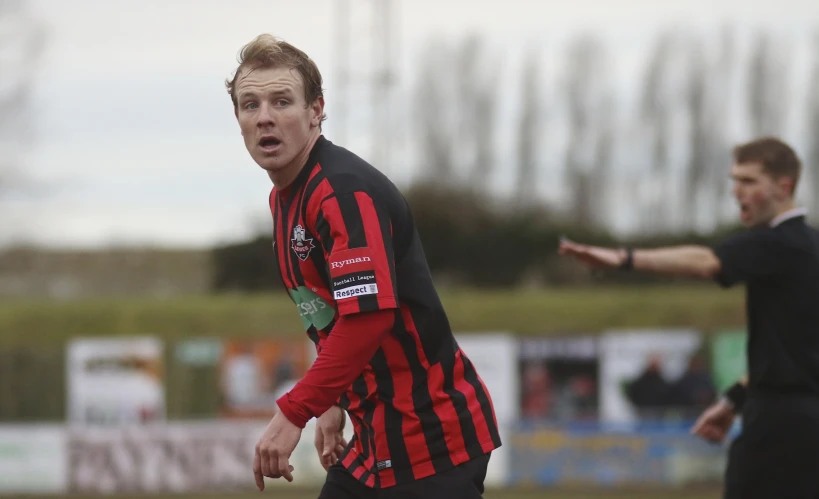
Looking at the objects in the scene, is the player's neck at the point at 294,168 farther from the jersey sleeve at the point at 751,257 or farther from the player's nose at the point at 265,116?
the jersey sleeve at the point at 751,257

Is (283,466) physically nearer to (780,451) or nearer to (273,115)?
(273,115)

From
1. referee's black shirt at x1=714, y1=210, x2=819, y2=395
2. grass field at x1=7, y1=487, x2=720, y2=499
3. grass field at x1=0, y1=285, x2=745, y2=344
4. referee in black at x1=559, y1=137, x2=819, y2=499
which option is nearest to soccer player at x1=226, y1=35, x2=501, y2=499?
referee in black at x1=559, y1=137, x2=819, y2=499

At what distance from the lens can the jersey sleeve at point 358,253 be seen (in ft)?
11.8

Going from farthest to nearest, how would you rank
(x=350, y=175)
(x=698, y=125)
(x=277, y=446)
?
(x=698, y=125) → (x=350, y=175) → (x=277, y=446)

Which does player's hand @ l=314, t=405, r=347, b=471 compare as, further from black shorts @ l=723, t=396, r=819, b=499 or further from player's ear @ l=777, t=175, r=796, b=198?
player's ear @ l=777, t=175, r=796, b=198

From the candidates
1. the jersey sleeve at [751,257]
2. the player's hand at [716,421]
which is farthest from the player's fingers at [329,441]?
the player's hand at [716,421]

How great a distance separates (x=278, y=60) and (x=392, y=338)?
3.28ft

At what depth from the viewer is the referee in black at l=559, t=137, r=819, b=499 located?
5.21 meters

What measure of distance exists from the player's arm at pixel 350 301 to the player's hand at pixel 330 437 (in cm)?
76

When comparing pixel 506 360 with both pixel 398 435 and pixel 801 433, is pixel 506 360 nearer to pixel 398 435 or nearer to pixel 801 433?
pixel 801 433

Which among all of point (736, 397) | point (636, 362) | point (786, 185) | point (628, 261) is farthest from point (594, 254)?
point (636, 362)

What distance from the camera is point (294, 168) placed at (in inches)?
152

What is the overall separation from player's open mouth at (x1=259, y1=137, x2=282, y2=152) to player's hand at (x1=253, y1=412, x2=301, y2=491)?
87 centimetres

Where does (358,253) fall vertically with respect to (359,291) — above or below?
above
